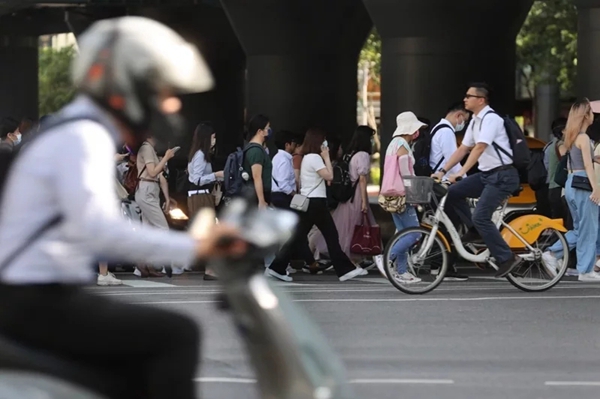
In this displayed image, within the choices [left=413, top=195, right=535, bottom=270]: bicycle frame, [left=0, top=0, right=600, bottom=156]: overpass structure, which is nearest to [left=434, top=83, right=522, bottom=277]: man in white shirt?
[left=413, top=195, right=535, bottom=270]: bicycle frame

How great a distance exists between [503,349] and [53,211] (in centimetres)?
606

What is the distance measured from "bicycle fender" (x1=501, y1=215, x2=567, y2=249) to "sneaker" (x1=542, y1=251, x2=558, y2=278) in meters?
0.17

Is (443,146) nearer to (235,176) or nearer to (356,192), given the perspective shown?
(356,192)

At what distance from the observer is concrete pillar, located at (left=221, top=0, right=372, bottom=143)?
3173cm

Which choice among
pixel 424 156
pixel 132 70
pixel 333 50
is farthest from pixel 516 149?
pixel 333 50

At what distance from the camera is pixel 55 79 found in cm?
8194

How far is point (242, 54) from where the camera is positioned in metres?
40.6

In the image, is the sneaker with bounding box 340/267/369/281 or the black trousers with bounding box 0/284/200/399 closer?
the black trousers with bounding box 0/284/200/399

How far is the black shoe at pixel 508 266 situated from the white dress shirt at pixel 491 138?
2.72 ft

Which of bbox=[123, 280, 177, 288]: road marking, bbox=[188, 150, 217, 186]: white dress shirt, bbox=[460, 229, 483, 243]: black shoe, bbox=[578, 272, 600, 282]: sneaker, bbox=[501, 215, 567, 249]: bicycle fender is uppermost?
bbox=[188, 150, 217, 186]: white dress shirt

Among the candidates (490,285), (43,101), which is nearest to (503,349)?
(490,285)

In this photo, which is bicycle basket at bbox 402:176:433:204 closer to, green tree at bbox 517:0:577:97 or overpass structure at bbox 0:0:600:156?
overpass structure at bbox 0:0:600:156

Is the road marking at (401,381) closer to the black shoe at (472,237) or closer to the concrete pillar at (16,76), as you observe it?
the black shoe at (472,237)

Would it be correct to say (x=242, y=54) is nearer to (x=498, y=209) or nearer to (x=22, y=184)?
(x=498, y=209)
